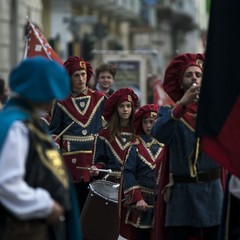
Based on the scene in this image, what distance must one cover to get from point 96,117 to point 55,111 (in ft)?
1.36

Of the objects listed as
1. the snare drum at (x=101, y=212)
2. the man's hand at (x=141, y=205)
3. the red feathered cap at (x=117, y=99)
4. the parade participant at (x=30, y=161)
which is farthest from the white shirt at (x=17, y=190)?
the red feathered cap at (x=117, y=99)

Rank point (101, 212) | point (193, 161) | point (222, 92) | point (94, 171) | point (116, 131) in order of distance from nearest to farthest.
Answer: point (222, 92) → point (193, 161) → point (101, 212) → point (116, 131) → point (94, 171)

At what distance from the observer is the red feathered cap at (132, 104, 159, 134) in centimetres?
897

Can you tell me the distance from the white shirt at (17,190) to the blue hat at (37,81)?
279mm

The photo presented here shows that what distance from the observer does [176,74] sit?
7.40 meters

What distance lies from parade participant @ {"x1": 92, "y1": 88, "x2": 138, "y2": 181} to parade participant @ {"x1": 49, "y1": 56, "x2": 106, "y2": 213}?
1.96 ft

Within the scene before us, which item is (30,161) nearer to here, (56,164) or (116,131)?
(56,164)

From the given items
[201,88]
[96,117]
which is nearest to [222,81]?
[201,88]

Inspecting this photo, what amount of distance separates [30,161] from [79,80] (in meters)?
5.03

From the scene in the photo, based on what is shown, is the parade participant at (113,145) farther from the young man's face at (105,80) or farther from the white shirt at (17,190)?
the white shirt at (17,190)

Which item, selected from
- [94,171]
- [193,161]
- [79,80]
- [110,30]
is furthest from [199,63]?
[110,30]

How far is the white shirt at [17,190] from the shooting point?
537 cm

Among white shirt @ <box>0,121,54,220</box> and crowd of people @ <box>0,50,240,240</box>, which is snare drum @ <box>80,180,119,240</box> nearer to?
crowd of people @ <box>0,50,240,240</box>

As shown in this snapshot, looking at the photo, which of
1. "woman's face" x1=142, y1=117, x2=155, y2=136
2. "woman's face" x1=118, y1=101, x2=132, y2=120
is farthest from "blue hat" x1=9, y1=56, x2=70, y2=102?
"woman's face" x1=118, y1=101, x2=132, y2=120
